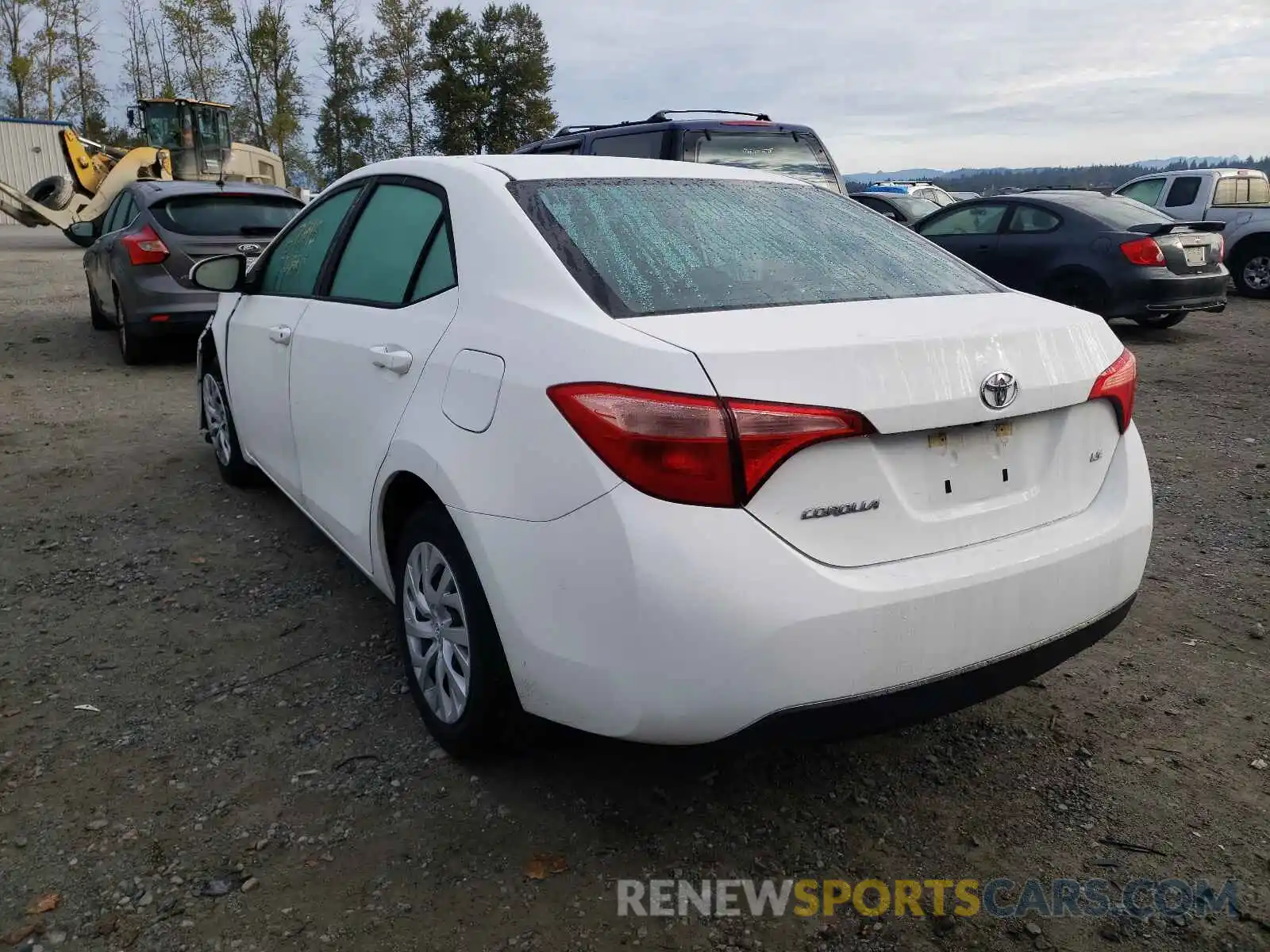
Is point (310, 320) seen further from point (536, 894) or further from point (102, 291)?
point (102, 291)

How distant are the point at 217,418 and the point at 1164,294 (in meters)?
8.58

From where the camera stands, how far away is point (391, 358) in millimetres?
2824

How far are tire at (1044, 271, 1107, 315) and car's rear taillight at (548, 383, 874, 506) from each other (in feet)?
28.4

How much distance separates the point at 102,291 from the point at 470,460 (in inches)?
Answer: 333

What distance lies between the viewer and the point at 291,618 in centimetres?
370

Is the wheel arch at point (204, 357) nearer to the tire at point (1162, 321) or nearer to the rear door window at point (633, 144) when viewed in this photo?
the rear door window at point (633, 144)

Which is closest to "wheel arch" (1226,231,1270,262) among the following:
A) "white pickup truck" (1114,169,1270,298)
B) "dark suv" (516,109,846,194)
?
"white pickup truck" (1114,169,1270,298)

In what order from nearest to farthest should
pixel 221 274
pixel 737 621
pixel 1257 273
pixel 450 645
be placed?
pixel 737 621 → pixel 450 645 → pixel 221 274 → pixel 1257 273

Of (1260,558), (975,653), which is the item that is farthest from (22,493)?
(1260,558)

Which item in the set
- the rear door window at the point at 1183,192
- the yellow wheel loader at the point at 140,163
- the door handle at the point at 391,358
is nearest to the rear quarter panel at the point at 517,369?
the door handle at the point at 391,358

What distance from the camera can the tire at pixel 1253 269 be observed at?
1379cm

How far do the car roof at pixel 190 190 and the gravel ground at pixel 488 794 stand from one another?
531cm

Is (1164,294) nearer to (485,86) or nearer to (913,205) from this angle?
(913,205)

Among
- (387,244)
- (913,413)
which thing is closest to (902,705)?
(913,413)
